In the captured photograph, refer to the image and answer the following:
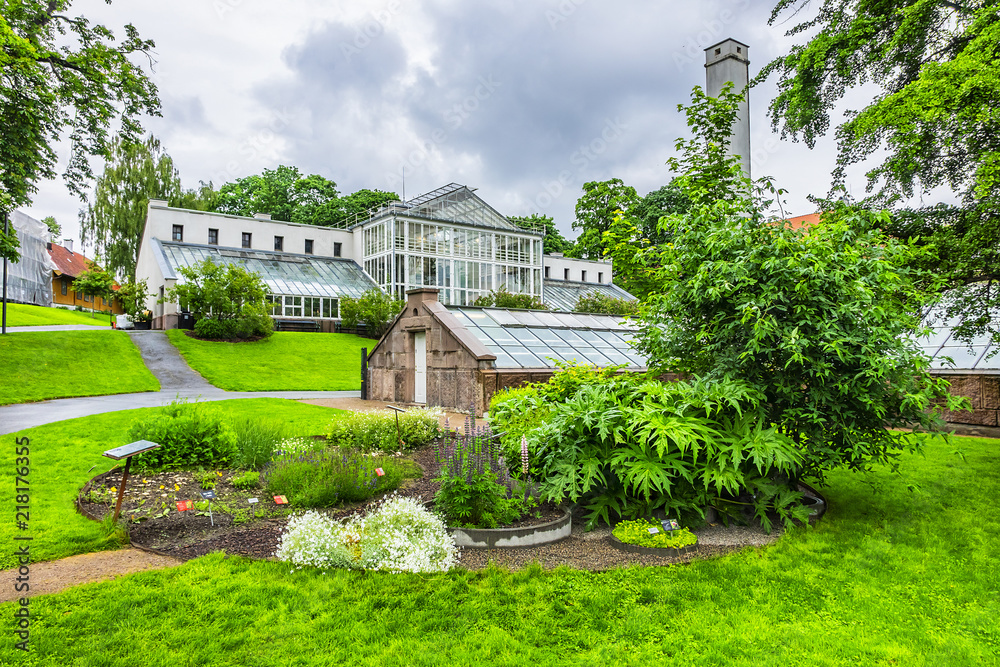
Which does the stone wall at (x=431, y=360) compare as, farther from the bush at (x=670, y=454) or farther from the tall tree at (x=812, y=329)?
the tall tree at (x=812, y=329)

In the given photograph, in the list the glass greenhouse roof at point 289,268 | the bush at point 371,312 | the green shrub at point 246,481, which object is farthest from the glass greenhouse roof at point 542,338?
the glass greenhouse roof at point 289,268

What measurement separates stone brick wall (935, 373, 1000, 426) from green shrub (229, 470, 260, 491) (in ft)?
41.2

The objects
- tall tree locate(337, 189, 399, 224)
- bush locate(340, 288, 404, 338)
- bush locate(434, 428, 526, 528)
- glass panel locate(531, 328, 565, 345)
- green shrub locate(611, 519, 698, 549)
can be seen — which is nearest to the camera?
green shrub locate(611, 519, 698, 549)

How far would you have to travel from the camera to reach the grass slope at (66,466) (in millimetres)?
4914

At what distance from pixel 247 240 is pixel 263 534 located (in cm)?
4182

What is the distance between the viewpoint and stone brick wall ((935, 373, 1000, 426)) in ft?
36.2

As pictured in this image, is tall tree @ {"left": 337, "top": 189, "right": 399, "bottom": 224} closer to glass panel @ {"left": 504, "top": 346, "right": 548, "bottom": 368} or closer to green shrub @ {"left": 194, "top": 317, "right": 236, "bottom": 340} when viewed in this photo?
green shrub @ {"left": 194, "top": 317, "right": 236, "bottom": 340}

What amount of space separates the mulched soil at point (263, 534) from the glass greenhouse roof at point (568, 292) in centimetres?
3990

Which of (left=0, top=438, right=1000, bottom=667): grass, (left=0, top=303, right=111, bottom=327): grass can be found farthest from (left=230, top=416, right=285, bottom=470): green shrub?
(left=0, top=303, right=111, bottom=327): grass

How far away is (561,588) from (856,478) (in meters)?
5.84

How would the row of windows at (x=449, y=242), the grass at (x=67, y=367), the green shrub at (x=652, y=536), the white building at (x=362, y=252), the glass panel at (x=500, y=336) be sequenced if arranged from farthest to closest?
the row of windows at (x=449, y=242), the white building at (x=362, y=252), the grass at (x=67, y=367), the glass panel at (x=500, y=336), the green shrub at (x=652, y=536)

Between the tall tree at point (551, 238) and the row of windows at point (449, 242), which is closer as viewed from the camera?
the row of windows at point (449, 242)

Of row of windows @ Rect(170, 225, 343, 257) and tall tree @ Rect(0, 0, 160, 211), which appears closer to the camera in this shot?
tall tree @ Rect(0, 0, 160, 211)

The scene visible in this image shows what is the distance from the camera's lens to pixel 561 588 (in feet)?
13.9
